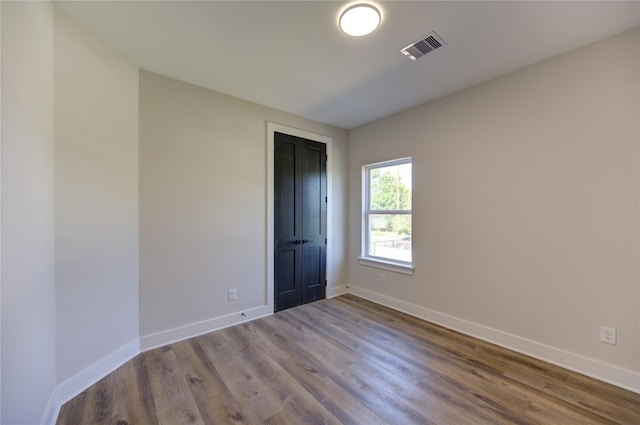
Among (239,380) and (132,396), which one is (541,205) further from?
(132,396)

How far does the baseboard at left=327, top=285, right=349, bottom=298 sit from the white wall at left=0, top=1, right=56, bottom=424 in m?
2.86

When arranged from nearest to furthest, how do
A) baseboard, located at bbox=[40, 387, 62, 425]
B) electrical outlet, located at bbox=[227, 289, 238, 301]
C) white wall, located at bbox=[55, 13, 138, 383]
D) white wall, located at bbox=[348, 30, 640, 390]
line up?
baseboard, located at bbox=[40, 387, 62, 425] → white wall, located at bbox=[55, 13, 138, 383] → white wall, located at bbox=[348, 30, 640, 390] → electrical outlet, located at bbox=[227, 289, 238, 301]

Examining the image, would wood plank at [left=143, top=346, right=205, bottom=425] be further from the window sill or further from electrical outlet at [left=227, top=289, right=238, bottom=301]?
the window sill

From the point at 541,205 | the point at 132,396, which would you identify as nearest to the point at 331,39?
the point at 541,205

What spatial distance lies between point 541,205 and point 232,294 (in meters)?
3.16

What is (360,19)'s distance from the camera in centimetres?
169

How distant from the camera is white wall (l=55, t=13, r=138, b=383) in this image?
1735 mm

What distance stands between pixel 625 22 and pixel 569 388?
8.47ft

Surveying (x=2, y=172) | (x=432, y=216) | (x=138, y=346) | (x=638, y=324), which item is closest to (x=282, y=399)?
(x=138, y=346)

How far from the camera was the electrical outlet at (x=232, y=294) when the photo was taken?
2.85m

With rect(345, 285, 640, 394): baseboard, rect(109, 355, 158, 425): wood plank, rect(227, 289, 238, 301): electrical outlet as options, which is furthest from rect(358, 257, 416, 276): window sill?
Answer: rect(109, 355, 158, 425): wood plank

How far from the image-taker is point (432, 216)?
9.74ft

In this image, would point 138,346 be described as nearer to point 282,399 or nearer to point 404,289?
point 282,399

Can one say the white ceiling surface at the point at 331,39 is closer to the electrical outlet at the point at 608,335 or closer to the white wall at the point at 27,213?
the white wall at the point at 27,213
